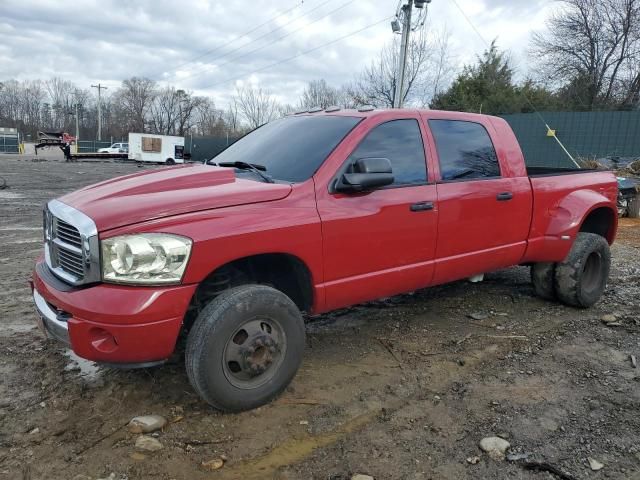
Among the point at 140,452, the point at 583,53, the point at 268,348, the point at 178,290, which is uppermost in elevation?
the point at 583,53

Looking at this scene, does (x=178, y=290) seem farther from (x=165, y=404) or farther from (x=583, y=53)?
(x=583, y=53)

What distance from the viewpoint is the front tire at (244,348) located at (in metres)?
2.87

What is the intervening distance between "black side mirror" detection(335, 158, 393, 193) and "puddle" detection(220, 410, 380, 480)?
1.50 metres

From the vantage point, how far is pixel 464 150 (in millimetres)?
4344

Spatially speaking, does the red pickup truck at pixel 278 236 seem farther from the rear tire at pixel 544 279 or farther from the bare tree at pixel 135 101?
the bare tree at pixel 135 101

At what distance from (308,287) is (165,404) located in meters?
1.19

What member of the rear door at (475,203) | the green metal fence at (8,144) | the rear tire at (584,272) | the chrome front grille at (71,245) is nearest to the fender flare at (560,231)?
the rear tire at (584,272)

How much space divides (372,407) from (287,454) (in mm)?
723

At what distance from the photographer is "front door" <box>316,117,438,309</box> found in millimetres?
3418

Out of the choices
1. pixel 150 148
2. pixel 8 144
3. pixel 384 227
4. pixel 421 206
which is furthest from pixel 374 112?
A: pixel 8 144

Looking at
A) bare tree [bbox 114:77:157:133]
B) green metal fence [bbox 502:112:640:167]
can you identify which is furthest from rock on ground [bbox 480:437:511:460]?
bare tree [bbox 114:77:157:133]

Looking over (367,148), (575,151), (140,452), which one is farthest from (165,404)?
(575,151)

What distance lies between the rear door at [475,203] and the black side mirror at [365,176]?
76 centimetres

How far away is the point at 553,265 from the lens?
16.9 ft
